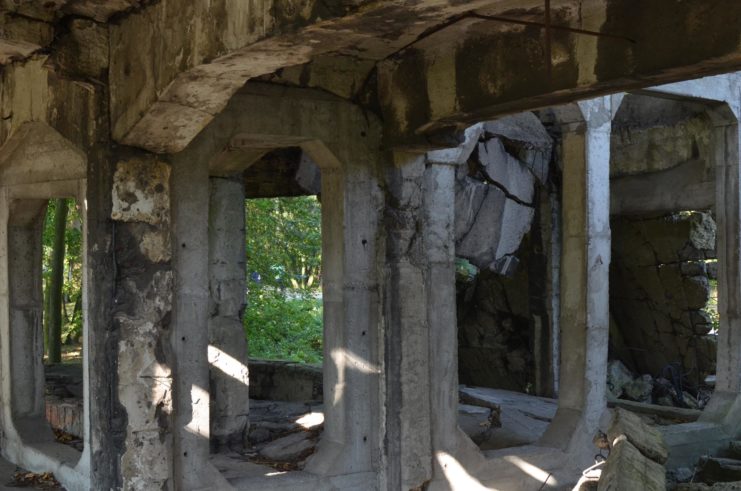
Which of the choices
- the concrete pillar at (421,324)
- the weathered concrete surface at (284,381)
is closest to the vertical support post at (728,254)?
the concrete pillar at (421,324)

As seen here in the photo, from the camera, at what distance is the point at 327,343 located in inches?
273

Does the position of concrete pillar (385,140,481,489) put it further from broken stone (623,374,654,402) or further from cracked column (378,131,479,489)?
broken stone (623,374,654,402)

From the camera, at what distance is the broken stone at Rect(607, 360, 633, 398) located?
11.6 m

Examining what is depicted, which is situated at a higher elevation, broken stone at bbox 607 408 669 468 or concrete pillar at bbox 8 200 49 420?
concrete pillar at bbox 8 200 49 420

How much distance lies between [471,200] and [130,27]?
219 inches

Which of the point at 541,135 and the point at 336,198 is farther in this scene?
the point at 541,135

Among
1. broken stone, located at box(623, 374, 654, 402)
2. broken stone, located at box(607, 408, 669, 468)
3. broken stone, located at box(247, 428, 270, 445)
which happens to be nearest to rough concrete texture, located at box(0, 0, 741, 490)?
broken stone, located at box(607, 408, 669, 468)

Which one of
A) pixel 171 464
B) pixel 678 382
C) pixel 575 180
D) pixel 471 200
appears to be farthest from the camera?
pixel 678 382

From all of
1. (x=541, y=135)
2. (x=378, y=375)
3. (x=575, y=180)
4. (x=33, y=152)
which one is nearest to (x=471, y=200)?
(x=541, y=135)

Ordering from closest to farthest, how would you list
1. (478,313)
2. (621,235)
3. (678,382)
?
(678,382) < (621,235) < (478,313)

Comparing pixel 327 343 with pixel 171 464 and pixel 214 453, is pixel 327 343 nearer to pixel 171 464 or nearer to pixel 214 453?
pixel 171 464

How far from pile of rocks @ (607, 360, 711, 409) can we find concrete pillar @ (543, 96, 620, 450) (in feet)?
11.4

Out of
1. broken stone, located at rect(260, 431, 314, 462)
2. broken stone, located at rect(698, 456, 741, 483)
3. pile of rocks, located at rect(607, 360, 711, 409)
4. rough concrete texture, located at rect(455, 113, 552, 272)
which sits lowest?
broken stone, located at rect(698, 456, 741, 483)

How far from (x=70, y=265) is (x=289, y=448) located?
11.0 m
